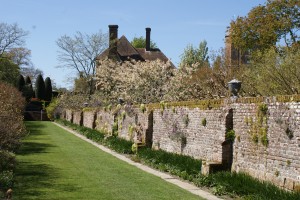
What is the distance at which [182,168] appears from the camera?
12.2 m

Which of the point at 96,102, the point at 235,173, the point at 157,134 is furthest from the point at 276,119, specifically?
the point at 96,102

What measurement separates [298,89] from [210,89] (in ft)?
29.1

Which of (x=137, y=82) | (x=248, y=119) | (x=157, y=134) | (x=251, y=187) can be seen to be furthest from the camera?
(x=137, y=82)

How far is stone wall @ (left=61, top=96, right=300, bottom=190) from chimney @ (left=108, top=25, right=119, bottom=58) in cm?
3740

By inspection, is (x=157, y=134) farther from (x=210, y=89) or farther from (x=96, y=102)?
(x=96, y=102)

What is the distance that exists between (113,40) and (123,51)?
3.66 m

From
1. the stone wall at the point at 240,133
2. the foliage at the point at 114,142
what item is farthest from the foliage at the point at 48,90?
the stone wall at the point at 240,133

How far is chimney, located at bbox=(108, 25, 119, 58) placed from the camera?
54.0 metres

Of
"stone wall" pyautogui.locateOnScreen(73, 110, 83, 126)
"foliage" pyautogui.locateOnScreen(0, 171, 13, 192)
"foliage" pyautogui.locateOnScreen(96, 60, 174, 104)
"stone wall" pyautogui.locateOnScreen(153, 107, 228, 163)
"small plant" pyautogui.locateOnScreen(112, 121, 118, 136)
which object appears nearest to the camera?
"foliage" pyautogui.locateOnScreen(0, 171, 13, 192)

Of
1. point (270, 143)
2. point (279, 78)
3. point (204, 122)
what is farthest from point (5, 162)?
point (279, 78)

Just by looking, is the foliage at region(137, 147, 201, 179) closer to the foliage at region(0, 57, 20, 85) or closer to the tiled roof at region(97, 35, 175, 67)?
the foliage at region(0, 57, 20, 85)

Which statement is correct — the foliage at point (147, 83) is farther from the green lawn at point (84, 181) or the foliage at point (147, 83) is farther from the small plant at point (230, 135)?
the small plant at point (230, 135)

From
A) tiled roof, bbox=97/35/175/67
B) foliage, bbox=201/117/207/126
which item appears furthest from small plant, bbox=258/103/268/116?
tiled roof, bbox=97/35/175/67

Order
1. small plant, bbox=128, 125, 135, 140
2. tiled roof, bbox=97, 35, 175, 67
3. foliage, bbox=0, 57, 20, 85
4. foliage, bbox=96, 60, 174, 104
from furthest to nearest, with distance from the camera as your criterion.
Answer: tiled roof, bbox=97, 35, 175, 67 → foliage, bbox=0, 57, 20, 85 → foliage, bbox=96, 60, 174, 104 → small plant, bbox=128, 125, 135, 140
